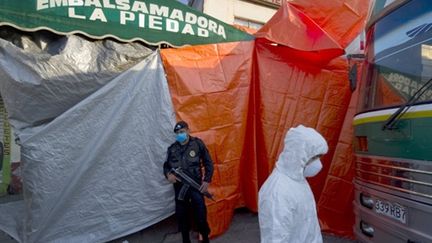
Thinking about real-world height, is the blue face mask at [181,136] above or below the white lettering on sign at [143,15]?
below

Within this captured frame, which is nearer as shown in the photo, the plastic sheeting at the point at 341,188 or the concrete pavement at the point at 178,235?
the concrete pavement at the point at 178,235

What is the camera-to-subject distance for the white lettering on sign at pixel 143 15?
173 inches

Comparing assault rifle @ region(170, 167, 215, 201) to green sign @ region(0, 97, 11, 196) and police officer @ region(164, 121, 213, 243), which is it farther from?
green sign @ region(0, 97, 11, 196)

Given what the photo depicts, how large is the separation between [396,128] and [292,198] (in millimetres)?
1180

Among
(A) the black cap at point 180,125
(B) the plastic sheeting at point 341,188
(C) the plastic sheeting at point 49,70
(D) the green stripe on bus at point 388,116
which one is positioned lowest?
(B) the plastic sheeting at point 341,188

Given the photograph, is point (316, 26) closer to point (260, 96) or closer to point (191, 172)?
point (260, 96)

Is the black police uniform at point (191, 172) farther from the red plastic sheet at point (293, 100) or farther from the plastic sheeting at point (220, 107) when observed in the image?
the red plastic sheet at point (293, 100)

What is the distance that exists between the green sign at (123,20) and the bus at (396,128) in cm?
232

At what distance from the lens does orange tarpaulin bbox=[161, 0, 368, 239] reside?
5043mm

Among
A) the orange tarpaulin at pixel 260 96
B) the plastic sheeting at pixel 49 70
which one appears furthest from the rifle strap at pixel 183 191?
the plastic sheeting at pixel 49 70

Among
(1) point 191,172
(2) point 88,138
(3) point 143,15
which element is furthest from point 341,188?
(3) point 143,15

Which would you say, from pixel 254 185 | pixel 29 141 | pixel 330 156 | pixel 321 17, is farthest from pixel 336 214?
pixel 29 141

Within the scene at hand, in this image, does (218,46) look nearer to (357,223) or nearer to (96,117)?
(96,117)

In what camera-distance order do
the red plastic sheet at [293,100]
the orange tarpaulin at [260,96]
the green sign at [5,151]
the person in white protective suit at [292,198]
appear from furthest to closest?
the green sign at [5,151], the red plastic sheet at [293,100], the orange tarpaulin at [260,96], the person in white protective suit at [292,198]
